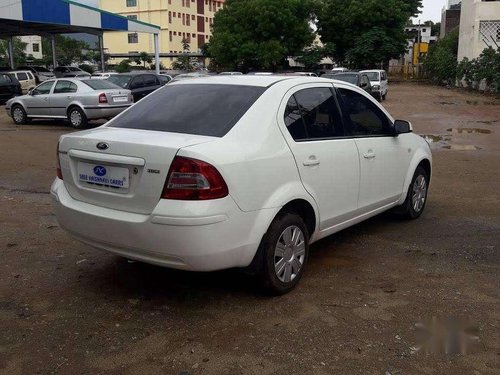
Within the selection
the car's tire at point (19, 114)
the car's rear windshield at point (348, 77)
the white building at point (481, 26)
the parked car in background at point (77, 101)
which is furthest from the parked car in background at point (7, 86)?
the white building at point (481, 26)

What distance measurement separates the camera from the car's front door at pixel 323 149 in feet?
14.1

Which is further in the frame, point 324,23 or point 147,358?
point 324,23

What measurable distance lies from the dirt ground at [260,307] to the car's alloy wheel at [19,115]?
11996mm

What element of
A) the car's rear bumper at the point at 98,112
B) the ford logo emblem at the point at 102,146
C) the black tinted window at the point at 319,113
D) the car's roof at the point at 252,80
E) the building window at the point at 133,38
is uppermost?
the building window at the point at 133,38

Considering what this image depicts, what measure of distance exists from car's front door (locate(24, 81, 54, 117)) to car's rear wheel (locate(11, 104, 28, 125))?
232 millimetres

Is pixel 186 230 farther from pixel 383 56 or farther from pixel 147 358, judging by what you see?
pixel 383 56

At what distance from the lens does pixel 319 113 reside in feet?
15.4

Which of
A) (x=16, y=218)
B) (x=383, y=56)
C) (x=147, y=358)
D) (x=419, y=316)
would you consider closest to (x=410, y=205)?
(x=419, y=316)

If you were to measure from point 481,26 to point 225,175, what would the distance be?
37.6 metres

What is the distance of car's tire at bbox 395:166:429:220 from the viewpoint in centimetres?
604

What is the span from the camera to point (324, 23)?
52.3 m

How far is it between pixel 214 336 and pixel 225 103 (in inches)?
69.7

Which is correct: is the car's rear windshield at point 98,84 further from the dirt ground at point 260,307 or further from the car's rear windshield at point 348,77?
the dirt ground at point 260,307

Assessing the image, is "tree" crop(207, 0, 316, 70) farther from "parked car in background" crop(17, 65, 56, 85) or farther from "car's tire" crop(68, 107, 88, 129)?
"car's tire" crop(68, 107, 88, 129)
